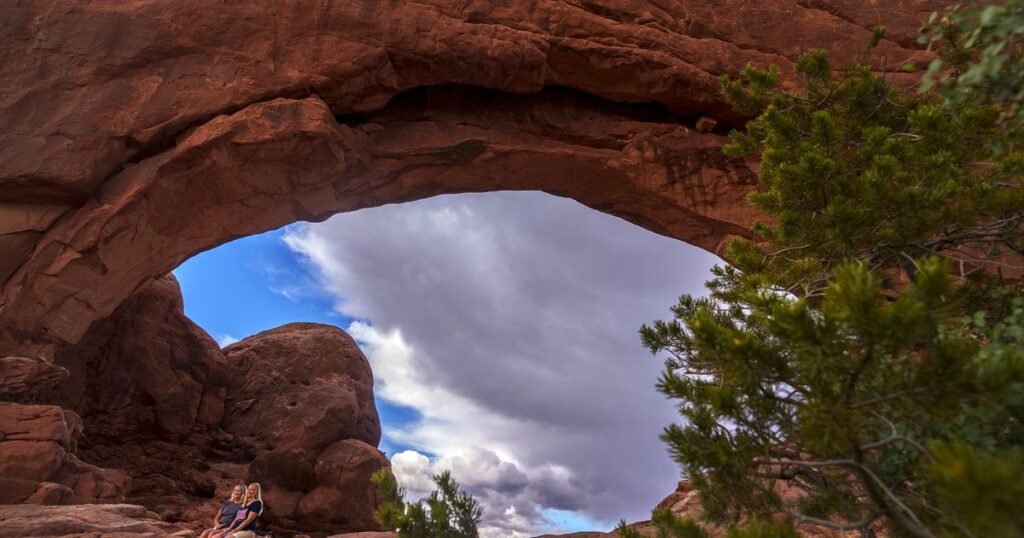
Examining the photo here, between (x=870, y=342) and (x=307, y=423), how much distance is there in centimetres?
2051

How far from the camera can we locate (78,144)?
1118cm

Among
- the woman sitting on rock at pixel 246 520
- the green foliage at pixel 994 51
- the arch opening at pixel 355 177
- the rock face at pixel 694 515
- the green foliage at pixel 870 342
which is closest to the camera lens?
the green foliage at pixel 870 342

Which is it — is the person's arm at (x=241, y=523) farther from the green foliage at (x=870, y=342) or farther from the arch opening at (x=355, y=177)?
the green foliage at (x=870, y=342)

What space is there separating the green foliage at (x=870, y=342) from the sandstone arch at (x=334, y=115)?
276 inches

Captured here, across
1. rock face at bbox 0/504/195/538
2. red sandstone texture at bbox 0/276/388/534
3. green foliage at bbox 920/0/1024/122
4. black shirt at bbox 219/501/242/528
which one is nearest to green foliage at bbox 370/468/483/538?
green foliage at bbox 920/0/1024/122

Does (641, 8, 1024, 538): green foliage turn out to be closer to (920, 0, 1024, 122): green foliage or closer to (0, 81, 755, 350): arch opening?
(920, 0, 1024, 122): green foliage

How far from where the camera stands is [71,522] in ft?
27.7

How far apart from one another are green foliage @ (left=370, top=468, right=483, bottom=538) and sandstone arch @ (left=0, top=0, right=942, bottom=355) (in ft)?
29.2

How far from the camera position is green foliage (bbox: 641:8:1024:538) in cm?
267

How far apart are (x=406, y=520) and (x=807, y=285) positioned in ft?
13.3

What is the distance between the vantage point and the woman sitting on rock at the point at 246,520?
34.0ft

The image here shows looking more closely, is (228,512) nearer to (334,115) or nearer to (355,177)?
(355,177)

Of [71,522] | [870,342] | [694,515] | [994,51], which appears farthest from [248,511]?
[994,51]

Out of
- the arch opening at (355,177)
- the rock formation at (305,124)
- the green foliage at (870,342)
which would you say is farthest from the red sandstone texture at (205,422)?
the green foliage at (870,342)
